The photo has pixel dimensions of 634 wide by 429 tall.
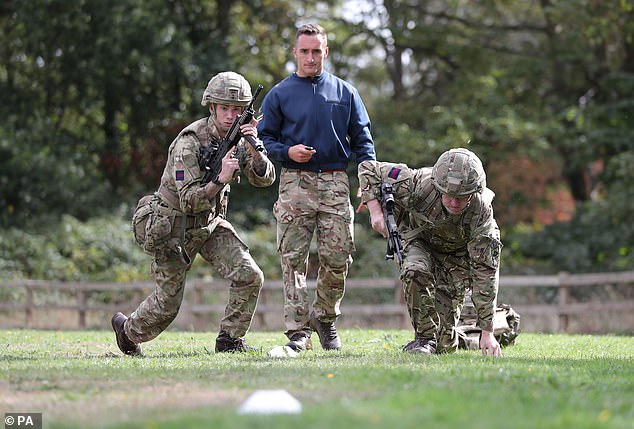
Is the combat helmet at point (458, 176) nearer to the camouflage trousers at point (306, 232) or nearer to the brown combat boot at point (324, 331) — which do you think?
the camouflage trousers at point (306, 232)

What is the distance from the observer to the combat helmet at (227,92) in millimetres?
8852

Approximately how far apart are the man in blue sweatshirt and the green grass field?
0.58 metres

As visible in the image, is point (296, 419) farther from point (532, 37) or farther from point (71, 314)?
point (532, 37)

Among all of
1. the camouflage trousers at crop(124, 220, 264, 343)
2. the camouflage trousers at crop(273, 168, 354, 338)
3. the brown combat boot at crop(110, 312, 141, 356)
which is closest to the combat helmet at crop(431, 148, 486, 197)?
the camouflage trousers at crop(273, 168, 354, 338)

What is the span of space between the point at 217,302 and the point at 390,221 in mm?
12695

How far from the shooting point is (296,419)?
498cm

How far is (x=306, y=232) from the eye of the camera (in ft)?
30.2

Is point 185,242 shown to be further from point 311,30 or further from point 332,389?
point 332,389

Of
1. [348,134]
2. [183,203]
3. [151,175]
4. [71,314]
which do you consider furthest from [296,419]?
[151,175]

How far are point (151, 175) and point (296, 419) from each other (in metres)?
22.3

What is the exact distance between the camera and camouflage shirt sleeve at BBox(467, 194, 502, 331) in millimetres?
8289

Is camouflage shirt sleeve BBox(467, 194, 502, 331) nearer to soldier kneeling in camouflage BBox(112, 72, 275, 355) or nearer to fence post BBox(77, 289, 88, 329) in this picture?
soldier kneeling in camouflage BBox(112, 72, 275, 355)

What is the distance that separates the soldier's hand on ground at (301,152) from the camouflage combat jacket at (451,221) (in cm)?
47

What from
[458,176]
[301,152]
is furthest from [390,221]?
[301,152]
